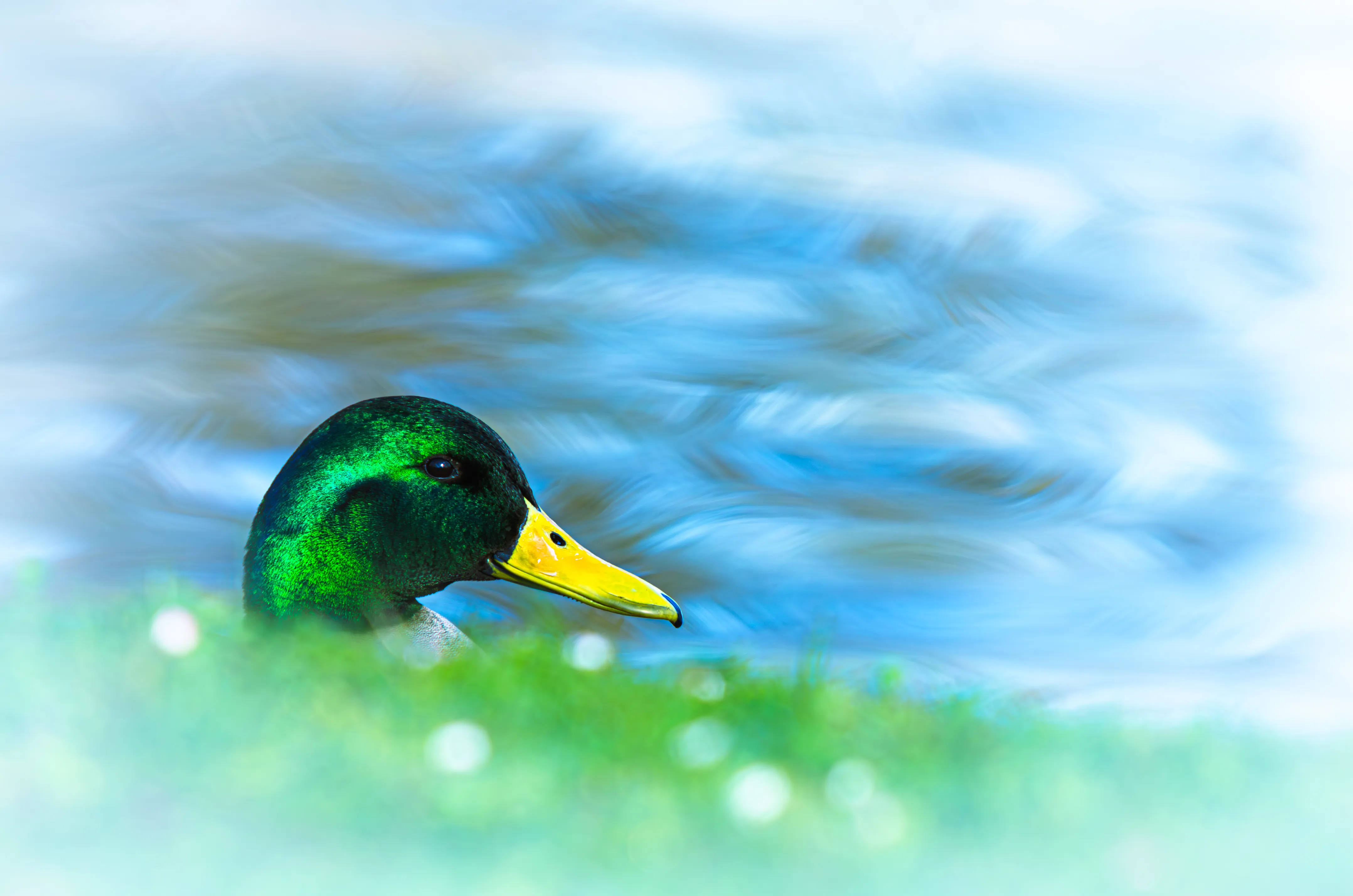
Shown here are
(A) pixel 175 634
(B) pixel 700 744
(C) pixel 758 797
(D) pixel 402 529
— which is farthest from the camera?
(D) pixel 402 529

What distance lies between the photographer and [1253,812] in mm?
2676

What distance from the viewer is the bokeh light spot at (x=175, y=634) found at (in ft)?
8.94

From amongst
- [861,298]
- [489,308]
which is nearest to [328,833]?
[489,308]

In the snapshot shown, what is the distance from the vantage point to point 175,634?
275cm

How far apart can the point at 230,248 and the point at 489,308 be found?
100 centimetres

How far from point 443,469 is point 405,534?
17 cm

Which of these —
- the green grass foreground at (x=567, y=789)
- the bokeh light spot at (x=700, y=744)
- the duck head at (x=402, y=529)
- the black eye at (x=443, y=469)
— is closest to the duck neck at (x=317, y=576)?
the duck head at (x=402, y=529)

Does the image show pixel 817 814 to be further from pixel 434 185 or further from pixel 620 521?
pixel 434 185

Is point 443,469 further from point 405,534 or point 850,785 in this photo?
point 850,785

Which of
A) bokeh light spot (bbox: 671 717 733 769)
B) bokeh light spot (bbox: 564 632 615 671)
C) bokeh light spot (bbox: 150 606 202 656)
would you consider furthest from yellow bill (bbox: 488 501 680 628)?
bokeh light spot (bbox: 150 606 202 656)

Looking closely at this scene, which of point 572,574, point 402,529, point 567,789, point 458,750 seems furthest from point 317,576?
point 567,789

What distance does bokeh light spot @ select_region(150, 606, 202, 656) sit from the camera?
272 centimetres

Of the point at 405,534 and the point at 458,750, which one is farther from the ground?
the point at 405,534

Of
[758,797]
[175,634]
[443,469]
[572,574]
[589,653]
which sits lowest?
[758,797]
